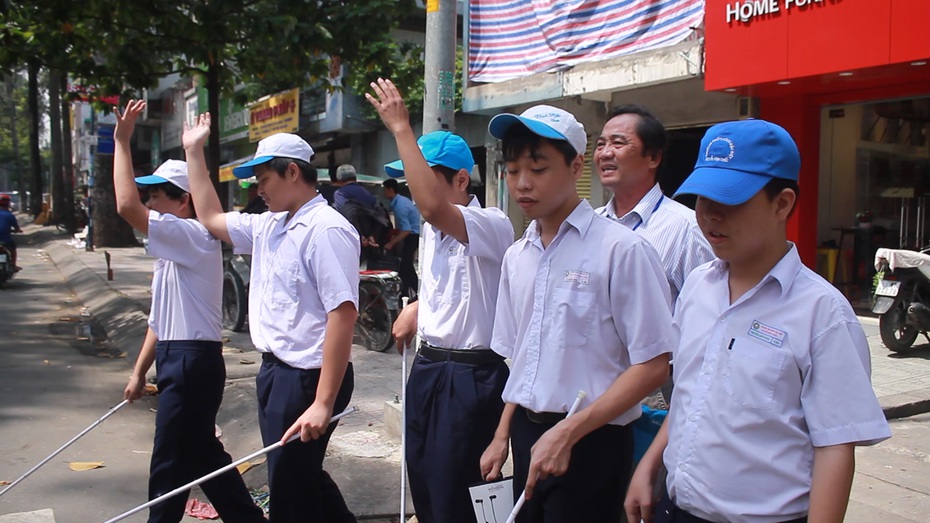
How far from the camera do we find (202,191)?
386cm

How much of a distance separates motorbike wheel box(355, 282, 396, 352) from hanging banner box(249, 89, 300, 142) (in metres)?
11.5

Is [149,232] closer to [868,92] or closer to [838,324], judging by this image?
[838,324]

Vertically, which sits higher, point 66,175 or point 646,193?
point 66,175

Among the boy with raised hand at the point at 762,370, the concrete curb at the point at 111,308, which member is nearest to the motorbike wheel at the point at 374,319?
the concrete curb at the point at 111,308

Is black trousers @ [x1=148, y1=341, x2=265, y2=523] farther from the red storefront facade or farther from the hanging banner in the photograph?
the hanging banner

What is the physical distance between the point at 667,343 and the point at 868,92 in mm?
8061

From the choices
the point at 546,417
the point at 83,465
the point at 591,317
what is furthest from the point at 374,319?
the point at 591,317

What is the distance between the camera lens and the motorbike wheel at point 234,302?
990 cm

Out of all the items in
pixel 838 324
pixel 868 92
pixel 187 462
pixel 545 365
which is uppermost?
pixel 868 92

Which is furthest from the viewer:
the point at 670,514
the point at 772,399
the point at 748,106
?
the point at 748,106

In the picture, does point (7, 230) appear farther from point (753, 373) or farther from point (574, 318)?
point (753, 373)

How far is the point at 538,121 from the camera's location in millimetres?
2492

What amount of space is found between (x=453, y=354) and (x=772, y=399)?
1.50 metres

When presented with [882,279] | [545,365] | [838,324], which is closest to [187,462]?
[545,365]
